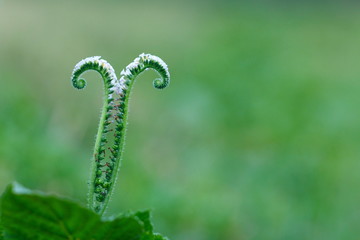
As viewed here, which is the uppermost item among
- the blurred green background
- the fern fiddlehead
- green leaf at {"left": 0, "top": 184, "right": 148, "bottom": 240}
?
the blurred green background

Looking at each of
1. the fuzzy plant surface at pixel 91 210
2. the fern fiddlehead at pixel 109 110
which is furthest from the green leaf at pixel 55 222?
the fern fiddlehead at pixel 109 110

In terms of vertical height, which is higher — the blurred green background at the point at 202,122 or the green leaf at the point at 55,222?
the blurred green background at the point at 202,122

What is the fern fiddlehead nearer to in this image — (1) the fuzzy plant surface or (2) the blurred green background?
(1) the fuzzy plant surface

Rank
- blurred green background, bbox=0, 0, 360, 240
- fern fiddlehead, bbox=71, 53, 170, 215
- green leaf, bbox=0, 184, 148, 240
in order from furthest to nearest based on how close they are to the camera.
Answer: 1. blurred green background, bbox=0, 0, 360, 240
2. fern fiddlehead, bbox=71, 53, 170, 215
3. green leaf, bbox=0, 184, 148, 240

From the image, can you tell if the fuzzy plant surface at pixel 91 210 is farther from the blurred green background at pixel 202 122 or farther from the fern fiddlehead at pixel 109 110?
the blurred green background at pixel 202 122

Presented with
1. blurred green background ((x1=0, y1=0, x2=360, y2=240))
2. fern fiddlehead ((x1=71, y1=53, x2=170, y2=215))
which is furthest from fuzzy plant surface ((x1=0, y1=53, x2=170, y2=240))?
blurred green background ((x1=0, y1=0, x2=360, y2=240))

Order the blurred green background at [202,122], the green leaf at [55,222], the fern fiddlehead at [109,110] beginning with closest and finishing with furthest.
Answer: the green leaf at [55,222]
the fern fiddlehead at [109,110]
the blurred green background at [202,122]

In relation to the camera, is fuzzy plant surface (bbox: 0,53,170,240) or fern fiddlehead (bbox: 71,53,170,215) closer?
fuzzy plant surface (bbox: 0,53,170,240)

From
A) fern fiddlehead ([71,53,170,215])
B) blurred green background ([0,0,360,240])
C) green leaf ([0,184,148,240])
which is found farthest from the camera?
blurred green background ([0,0,360,240])
